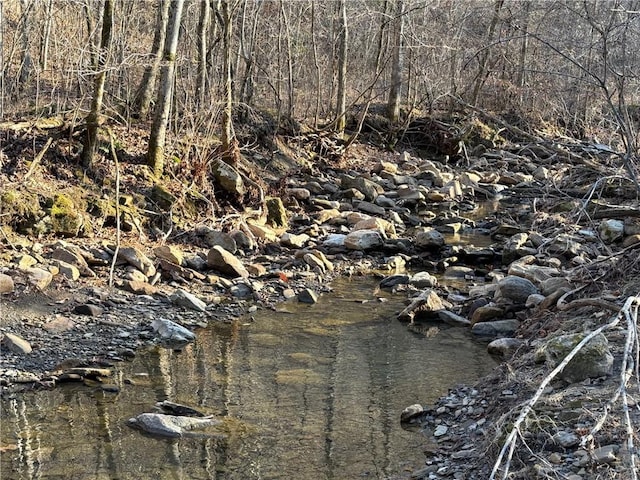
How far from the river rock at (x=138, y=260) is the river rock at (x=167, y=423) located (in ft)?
11.6

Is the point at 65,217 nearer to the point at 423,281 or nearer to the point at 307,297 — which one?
the point at 307,297

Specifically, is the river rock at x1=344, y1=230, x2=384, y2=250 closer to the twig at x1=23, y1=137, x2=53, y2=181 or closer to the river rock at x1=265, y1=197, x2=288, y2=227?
the river rock at x1=265, y1=197, x2=288, y2=227

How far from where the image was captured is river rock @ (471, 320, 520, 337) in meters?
7.61

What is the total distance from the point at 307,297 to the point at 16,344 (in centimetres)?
346

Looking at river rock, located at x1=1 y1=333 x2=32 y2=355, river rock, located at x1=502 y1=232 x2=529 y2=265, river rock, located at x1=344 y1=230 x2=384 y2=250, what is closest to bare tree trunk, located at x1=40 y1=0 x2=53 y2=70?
river rock, located at x1=344 y1=230 x2=384 y2=250

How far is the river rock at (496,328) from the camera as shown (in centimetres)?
761

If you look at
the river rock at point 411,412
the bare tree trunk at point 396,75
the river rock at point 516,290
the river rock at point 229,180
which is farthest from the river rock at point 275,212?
the bare tree trunk at point 396,75

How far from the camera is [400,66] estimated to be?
63.7 ft

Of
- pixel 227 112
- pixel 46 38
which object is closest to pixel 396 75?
pixel 227 112

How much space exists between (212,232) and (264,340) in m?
3.42

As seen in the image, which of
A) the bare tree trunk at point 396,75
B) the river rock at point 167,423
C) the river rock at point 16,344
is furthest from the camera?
the bare tree trunk at point 396,75

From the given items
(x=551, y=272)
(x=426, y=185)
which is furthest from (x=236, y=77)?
(x=551, y=272)

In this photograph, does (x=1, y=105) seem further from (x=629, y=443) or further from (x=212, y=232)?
(x=629, y=443)

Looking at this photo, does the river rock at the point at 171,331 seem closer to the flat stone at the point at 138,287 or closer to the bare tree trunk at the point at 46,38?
the flat stone at the point at 138,287
